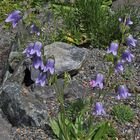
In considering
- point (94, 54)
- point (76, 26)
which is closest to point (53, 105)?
point (94, 54)

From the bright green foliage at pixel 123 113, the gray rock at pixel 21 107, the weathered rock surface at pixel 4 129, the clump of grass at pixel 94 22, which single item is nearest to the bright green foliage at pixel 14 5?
the clump of grass at pixel 94 22

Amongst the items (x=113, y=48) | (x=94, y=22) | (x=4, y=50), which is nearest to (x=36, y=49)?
(x=113, y=48)

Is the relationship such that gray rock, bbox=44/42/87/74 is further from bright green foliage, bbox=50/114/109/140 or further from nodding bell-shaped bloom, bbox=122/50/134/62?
nodding bell-shaped bloom, bbox=122/50/134/62

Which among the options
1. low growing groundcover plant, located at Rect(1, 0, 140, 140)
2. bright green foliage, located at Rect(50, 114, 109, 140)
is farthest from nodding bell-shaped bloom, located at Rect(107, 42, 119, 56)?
bright green foliage, located at Rect(50, 114, 109, 140)

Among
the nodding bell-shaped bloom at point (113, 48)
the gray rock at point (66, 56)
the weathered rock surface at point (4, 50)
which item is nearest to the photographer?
the nodding bell-shaped bloom at point (113, 48)

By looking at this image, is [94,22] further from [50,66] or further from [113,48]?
[50,66]

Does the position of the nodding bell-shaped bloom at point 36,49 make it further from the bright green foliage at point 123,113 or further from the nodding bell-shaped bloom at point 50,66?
the bright green foliage at point 123,113

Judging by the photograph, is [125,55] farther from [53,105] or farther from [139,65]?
[139,65]
